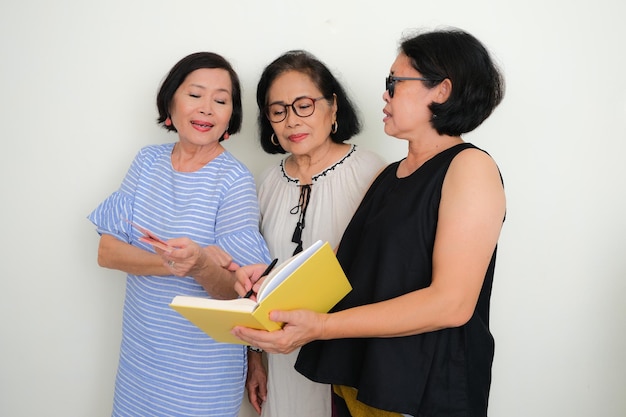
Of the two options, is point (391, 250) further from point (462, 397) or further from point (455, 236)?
point (462, 397)

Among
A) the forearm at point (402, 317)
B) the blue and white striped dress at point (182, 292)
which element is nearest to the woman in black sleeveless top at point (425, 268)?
the forearm at point (402, 317)

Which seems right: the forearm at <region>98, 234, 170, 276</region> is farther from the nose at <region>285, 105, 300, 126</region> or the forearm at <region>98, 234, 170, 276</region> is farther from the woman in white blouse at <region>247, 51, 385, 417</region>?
the nose at <region>285, 105, 300, 126</region>

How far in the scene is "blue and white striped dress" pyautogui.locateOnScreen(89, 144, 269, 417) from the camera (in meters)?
1.79

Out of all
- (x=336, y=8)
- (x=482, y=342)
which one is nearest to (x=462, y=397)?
(x=482, y=342)

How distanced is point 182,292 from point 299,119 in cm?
69

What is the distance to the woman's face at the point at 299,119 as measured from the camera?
1.91m

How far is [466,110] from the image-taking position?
1504 millimetres

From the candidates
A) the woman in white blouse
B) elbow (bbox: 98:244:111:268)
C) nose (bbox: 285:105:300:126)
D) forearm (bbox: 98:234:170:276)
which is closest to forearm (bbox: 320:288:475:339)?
the woman in white blouse

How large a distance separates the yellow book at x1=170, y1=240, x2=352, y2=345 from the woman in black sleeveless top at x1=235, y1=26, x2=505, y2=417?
0.11 ft

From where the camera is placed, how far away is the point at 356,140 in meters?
2.35

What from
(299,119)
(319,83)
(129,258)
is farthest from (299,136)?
(129,258)

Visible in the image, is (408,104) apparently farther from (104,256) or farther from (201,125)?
(104,256)

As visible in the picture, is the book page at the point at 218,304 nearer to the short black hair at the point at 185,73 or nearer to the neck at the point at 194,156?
the neck at the point at 194,156

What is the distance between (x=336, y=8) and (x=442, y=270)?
4.43ft
